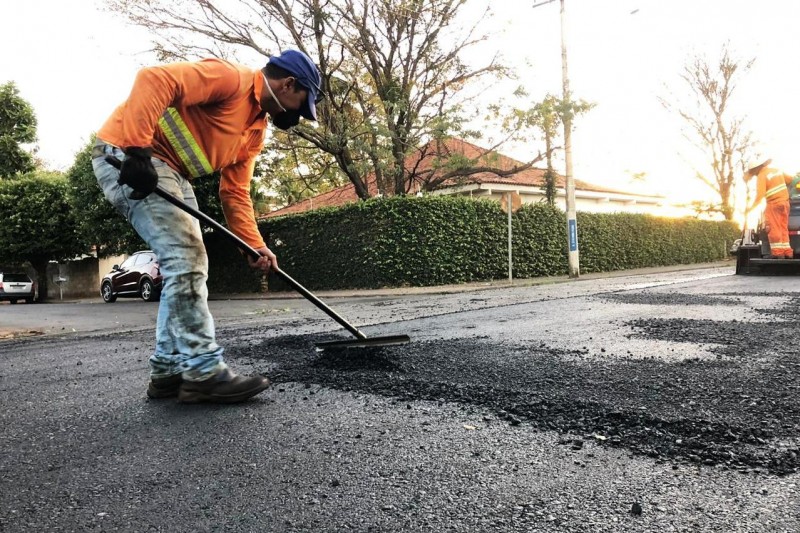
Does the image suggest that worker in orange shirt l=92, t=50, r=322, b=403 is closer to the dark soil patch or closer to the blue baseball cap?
the blue baseball cap

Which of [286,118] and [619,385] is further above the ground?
[286,118]

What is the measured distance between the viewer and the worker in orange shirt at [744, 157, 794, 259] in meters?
12.2

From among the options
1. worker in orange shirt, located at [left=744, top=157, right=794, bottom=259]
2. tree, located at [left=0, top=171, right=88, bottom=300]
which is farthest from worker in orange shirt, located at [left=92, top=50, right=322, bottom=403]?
tree, located at [left=0, top=171, right=88, bottom=300]

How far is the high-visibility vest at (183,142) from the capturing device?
9.41 feet

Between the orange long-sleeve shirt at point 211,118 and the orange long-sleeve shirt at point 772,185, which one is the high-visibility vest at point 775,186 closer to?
the orange long-sleeve shirt at point 772,185

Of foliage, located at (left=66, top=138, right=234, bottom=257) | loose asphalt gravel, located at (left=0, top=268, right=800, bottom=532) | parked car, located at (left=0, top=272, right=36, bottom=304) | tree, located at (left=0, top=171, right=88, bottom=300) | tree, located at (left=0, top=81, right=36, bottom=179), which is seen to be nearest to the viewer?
loose asphalt gravel, located at (left=0, top=268, right=800, bottom=532)

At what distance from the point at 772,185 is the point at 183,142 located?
13.5m

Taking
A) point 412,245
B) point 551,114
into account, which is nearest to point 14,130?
point 412,245

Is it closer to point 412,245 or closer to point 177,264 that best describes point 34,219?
point 412,245

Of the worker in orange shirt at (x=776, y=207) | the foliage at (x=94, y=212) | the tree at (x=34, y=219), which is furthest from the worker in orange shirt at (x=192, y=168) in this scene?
the tree at (x=34, y=219)

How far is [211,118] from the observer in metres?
2.93

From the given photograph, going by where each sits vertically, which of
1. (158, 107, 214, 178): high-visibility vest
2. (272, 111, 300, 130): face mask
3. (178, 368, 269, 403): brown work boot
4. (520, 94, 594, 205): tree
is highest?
(520, 94, 594, 205): tree

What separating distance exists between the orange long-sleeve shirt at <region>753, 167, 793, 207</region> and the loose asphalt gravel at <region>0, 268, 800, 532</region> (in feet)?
32.3

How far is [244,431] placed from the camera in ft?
7.97
